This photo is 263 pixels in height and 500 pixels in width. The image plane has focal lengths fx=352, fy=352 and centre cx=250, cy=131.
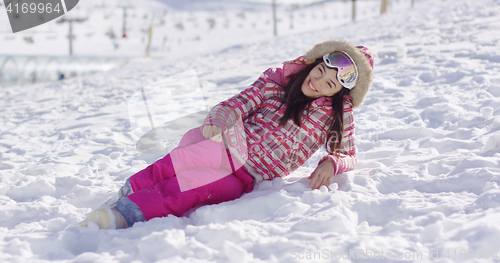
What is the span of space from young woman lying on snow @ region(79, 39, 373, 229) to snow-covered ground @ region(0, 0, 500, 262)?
0.36 feet

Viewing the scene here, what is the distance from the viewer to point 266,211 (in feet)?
5.62

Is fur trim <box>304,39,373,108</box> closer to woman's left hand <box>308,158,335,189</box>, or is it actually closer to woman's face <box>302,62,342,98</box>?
woman's face <box>302,62,342,98</box>

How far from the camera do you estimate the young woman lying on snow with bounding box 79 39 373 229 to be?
1780 millimetres

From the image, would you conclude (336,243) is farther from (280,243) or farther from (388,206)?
(388,206)

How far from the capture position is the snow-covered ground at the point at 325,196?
4.38ft

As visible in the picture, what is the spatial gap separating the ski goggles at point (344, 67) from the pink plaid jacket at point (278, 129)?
111mm

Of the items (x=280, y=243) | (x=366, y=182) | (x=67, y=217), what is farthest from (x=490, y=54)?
(x=67, y=217)

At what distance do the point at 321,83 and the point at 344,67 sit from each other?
14 cm

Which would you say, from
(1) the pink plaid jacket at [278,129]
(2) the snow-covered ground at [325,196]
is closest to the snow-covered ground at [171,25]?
(2) the snow-covered ground at [325,196]

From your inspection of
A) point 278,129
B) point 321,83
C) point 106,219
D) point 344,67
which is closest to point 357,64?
point 344,67

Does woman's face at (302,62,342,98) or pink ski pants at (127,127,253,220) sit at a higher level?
woman's face at (302,62,342,98)

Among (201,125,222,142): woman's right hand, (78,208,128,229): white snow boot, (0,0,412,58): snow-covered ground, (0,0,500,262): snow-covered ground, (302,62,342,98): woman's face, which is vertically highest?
(302,62,342,98): woman's face

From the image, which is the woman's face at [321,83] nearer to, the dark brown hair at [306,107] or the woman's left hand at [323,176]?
the dark brown hair at [306,107]

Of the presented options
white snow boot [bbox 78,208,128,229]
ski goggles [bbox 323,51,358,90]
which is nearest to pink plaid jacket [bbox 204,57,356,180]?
ski goggles [bbox 323,51,358,90]
